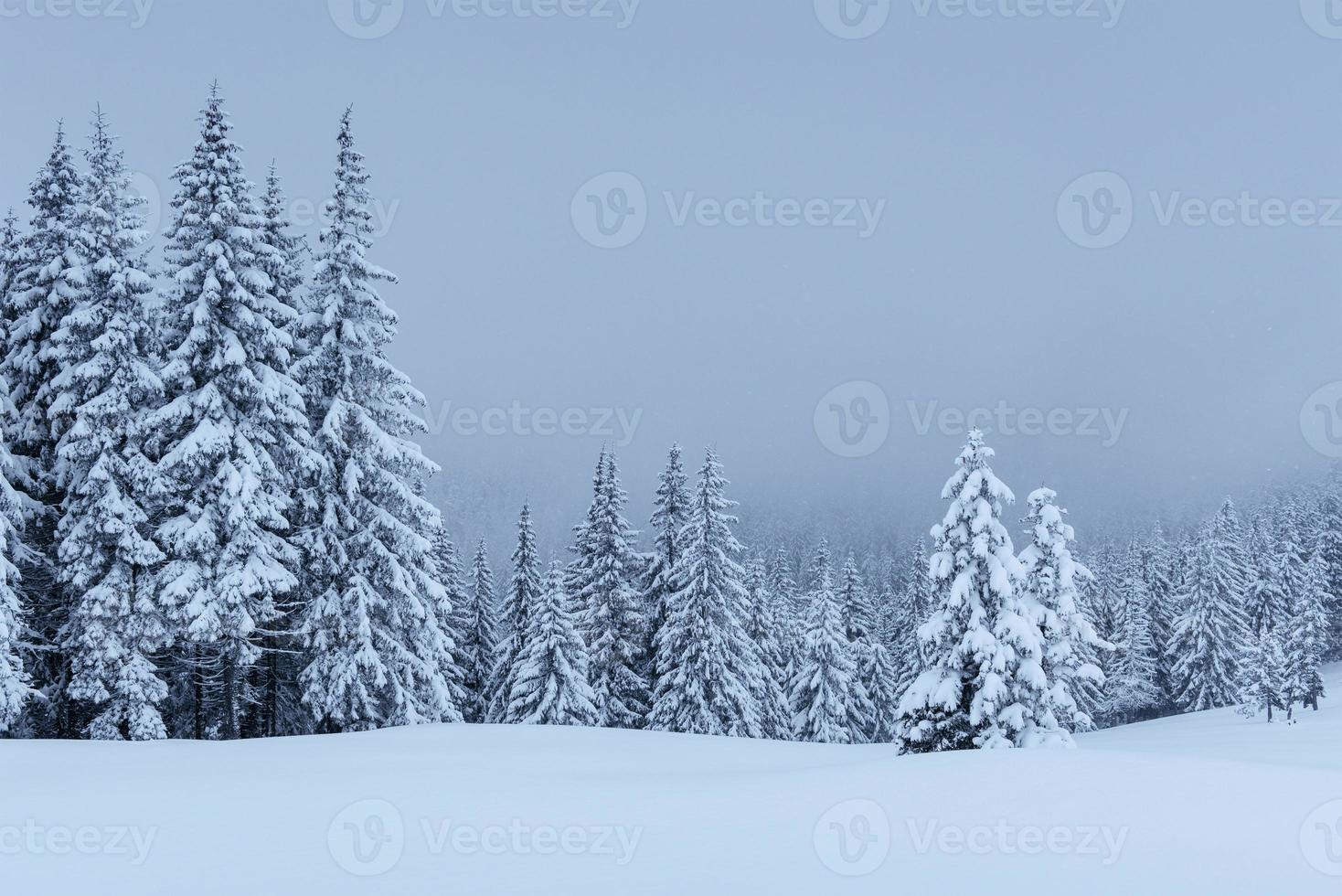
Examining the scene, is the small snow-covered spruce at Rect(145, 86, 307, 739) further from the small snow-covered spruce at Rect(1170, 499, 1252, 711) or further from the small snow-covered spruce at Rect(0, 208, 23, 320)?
the small snow-covered spruce at Rect(1170, 499, 1252, 711)

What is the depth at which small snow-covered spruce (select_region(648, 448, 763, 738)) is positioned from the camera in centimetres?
2928

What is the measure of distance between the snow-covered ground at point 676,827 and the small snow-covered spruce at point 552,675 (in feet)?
56.4

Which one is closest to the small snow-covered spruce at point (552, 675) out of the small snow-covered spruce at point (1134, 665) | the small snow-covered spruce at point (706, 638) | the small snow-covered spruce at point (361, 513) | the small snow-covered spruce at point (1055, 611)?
the small snow-covered spruce at point (706, 638)

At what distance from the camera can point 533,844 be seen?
7.45m

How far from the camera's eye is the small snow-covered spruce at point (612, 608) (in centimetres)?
3081

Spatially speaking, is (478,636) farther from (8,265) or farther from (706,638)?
(8,265)

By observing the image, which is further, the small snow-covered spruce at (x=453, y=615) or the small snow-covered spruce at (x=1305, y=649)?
the small snow-covered spruce at (x=1305, y=649)

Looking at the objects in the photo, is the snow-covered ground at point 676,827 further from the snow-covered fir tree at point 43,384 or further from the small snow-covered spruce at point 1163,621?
the small snow-covered spruce at point 1163,621

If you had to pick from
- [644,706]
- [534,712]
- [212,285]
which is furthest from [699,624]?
[212,285]

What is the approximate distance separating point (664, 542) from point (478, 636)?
1199cm

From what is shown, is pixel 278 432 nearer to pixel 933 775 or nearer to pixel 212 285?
pixel 212 285

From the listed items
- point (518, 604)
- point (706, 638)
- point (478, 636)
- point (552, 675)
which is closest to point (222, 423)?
point (552, 675)

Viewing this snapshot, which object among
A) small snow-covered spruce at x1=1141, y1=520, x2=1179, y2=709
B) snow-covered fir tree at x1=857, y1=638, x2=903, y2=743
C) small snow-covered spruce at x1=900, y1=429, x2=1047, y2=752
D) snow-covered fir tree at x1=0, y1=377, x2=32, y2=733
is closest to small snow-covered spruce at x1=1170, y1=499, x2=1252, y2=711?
small snow-covered spruce at x1=1141, y1=520, x2=1179, y2=709

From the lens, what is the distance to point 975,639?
17.7 meters
